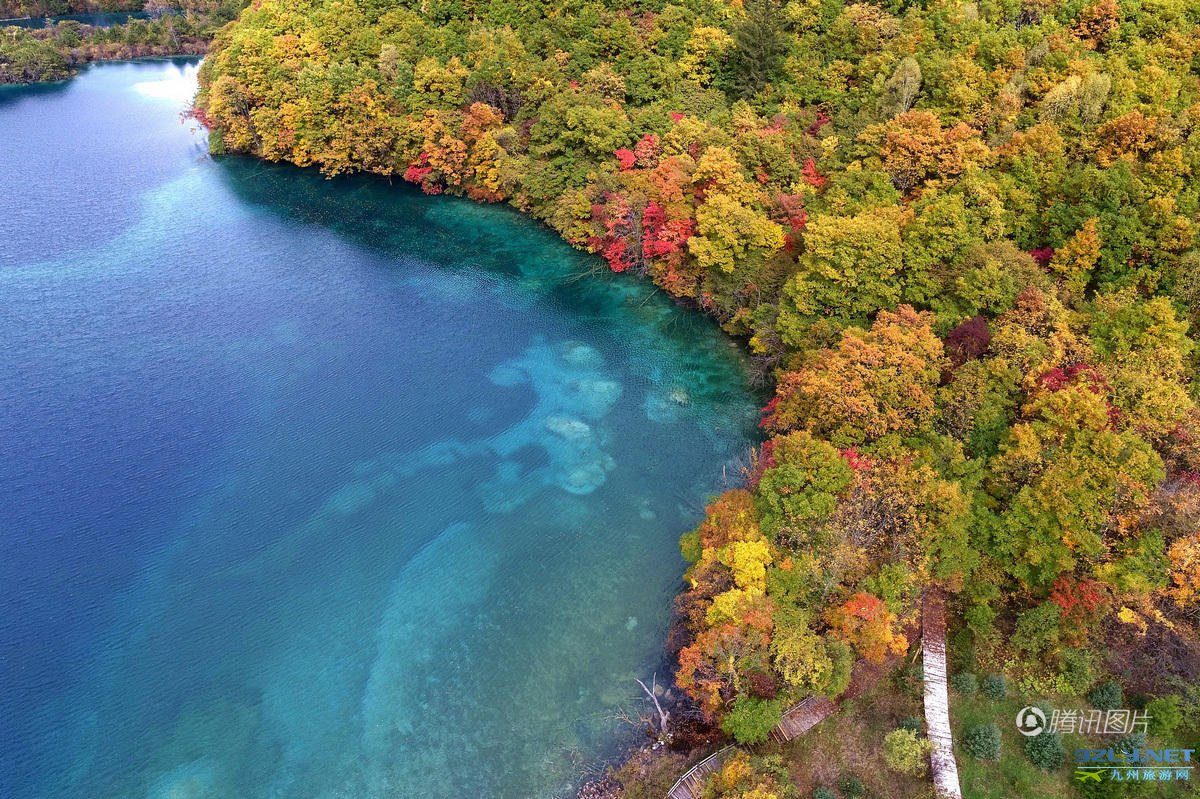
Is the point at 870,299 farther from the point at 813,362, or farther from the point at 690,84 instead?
the point at 690,84

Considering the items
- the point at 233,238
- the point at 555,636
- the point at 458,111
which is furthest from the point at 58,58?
the point at 555,636

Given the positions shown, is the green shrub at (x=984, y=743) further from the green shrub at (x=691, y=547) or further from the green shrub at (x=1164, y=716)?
the green shrub at (x=691, y=547)

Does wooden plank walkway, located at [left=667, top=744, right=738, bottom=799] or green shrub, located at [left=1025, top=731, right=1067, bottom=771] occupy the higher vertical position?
green shrub, located at [left=1025, top=731, right=1067, bottom=771]

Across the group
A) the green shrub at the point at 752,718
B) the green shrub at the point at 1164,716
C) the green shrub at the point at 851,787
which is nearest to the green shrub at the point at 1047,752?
the green shrub at the point at 1164,716

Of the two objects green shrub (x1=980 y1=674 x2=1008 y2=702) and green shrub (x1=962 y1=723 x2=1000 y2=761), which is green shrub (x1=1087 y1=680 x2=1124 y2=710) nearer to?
green shrub (x1=980 y1=674 x2=1008 y2=702)

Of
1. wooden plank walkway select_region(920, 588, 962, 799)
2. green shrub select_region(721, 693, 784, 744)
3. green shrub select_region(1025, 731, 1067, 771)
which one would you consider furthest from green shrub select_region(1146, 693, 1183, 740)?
green shrub select_region(721, 693, 784, 744)
